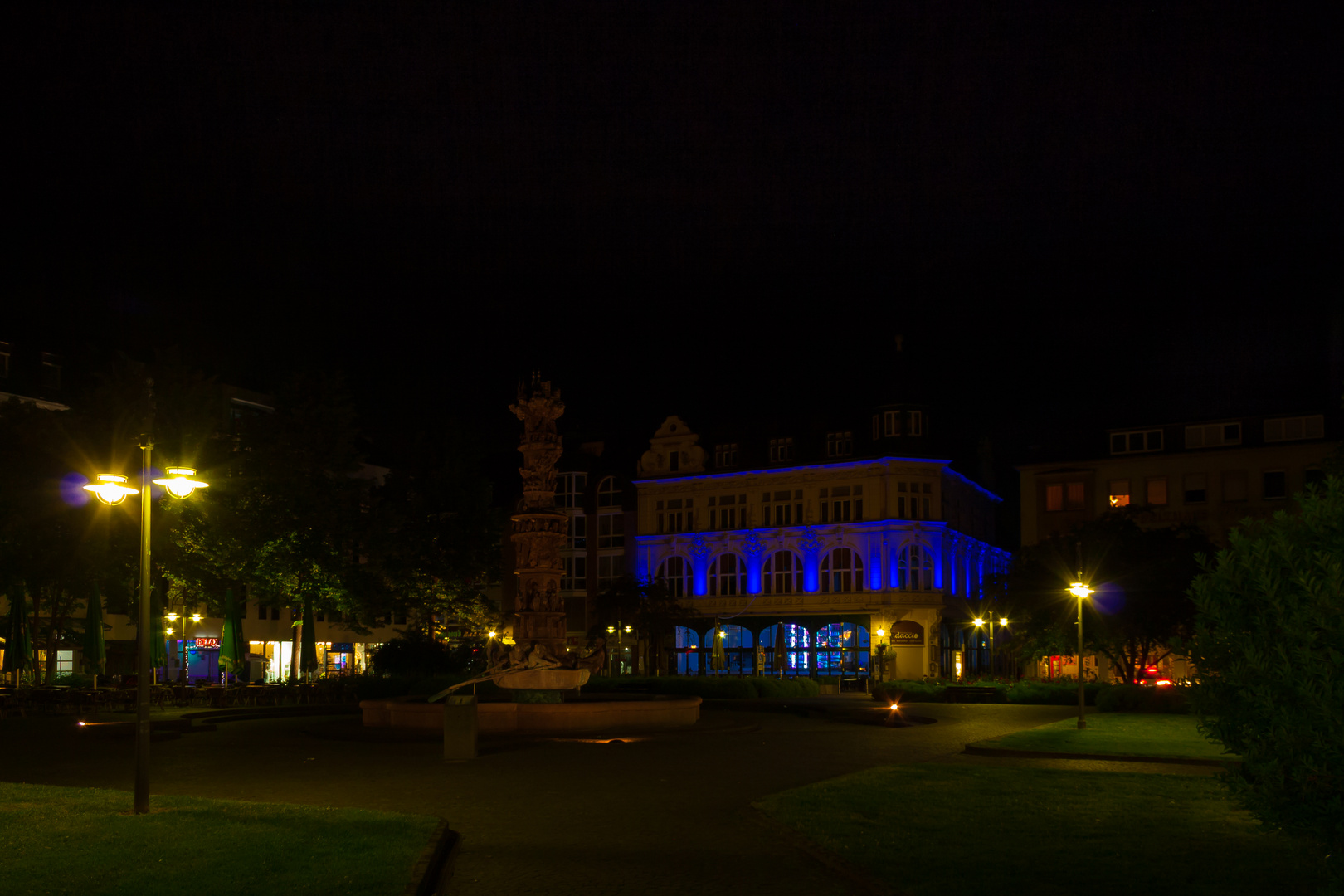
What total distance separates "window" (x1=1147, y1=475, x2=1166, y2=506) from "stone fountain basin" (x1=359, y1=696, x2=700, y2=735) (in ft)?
142

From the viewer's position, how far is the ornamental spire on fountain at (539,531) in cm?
3188

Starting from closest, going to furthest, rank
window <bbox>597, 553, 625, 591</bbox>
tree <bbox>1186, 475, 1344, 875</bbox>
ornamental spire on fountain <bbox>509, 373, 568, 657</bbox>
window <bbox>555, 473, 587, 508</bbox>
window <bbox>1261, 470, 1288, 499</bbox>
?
tree <bbox>1186, 475, 1344, 875</bbox>
ornamental spire on fountain <bbox>509, 373, 568, 657</bbox>
window <bbox>1261, 470, 1288, 499</bbox>
window <bbox>597, 553, 625, 591</bbox>
window <bbox>555, 473, 587, 508</bbox>

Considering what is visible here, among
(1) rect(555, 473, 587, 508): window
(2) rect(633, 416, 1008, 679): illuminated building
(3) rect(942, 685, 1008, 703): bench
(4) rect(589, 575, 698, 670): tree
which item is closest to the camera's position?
(3) rect(942, 685, 1008, 703): bench

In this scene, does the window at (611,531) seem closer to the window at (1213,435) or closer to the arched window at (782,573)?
the arched window at (782,573)

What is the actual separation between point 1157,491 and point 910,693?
2688 cm

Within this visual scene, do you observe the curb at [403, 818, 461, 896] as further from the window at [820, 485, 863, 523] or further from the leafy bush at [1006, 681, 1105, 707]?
the window at [820, 485, 863, 523]

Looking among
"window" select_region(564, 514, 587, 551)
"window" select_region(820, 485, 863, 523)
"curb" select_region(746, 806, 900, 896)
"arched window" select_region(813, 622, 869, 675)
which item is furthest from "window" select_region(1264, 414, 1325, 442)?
"curb" select_region(746, 806, 900, 896)

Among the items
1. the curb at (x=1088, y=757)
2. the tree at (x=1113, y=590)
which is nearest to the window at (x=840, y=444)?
the tree at (x=1113, y=590)

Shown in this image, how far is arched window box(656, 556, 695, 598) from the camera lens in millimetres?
81500

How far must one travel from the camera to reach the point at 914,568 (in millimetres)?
74688

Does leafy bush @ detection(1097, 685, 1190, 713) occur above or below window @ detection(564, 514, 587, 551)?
below

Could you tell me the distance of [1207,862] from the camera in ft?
40.2

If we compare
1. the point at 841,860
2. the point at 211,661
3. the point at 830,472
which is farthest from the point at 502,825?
the point at 830,472

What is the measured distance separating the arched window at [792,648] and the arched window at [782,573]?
7.83ft
